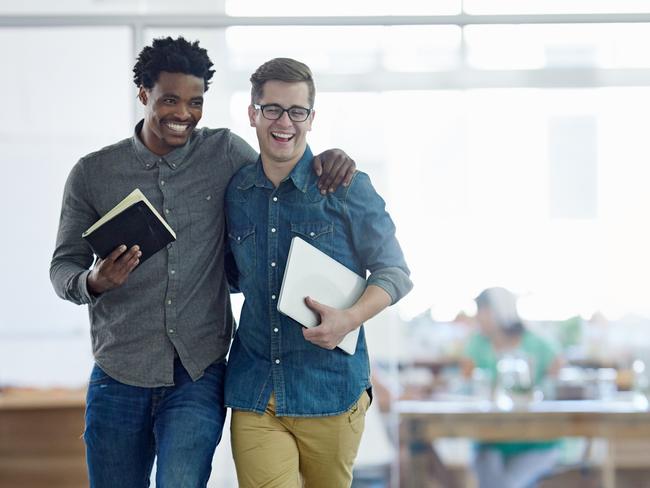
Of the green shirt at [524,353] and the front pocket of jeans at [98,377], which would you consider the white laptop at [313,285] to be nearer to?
the front pocket of jeans at [98,377]

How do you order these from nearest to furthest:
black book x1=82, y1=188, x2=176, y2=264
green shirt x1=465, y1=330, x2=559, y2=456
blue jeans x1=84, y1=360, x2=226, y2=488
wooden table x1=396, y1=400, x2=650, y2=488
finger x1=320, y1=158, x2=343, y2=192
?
black book x1=82, y1=188, x2=176, y2=264 < blue jeans x1=84, y1=360, x2=226, y2=488 < finger x1=320, y1=158, x2=343, y2=192 < wooden table x1=396, y1=400, x2=650, y2=488 < green shirt x1=465, y1=330, x2=559, y2=456

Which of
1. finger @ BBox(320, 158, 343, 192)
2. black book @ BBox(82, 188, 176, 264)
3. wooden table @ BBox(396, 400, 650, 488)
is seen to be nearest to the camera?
black book @ BBox(82, 188, 176, 264)

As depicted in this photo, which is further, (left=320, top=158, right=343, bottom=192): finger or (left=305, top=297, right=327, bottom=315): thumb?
(left=320, top=158, right=343, bottom=192): finger

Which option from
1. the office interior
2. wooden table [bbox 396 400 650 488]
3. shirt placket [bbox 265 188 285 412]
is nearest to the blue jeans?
shirt placket [bbox 265 188 285 412]

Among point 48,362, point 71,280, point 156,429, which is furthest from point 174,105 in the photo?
point 48,362

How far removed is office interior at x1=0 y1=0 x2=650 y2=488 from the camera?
4125 millimetres

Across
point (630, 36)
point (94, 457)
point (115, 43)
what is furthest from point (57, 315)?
point (630, 36)

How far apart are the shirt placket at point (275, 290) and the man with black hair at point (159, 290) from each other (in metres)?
0.14

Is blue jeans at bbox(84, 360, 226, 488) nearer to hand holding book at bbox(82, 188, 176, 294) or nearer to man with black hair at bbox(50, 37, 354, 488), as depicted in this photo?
man with black hair at bbox(50, 37, 354, 488)

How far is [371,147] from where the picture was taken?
4.34m

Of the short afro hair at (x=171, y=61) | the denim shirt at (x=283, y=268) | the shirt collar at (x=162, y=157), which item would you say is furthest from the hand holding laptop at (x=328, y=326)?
the short afro hair at (x=171, y=61)

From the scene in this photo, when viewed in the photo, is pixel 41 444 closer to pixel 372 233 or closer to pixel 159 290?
pixel 159 290

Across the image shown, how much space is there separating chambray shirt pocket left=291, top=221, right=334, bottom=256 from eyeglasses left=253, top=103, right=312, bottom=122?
0.85 feet

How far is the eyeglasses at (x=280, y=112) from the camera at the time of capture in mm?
2453
